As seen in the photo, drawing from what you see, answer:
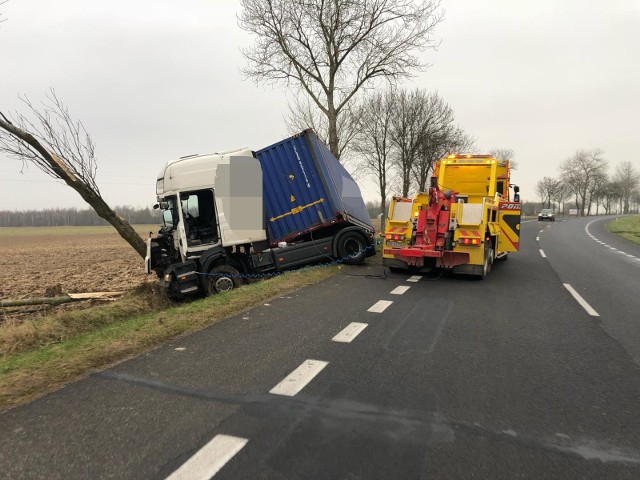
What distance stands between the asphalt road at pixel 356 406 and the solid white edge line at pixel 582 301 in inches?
18.7

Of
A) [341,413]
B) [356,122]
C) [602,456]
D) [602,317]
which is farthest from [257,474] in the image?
[356,122]

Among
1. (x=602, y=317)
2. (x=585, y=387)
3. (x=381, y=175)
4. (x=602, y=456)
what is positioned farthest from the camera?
(x=381, y=175)

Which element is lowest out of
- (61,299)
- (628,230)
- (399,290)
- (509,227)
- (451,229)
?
(628,230)

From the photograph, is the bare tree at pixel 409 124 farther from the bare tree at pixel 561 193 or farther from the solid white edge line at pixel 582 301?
the bare tree at pixel 561 193

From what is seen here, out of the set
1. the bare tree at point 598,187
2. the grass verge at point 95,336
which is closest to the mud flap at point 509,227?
the grass verge at point 95,336

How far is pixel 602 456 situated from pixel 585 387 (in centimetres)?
121

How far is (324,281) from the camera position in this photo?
31.6 ft

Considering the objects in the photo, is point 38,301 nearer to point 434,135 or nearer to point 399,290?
point 399,290

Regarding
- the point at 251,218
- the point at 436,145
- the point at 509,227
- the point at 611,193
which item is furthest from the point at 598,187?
the point at 251,218

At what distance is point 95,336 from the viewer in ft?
18.4

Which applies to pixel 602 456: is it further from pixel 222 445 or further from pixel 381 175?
pixel 381 175

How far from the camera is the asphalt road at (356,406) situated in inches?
102

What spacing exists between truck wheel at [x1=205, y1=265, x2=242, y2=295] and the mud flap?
23.4 ft

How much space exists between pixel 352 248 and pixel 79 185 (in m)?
7.90
